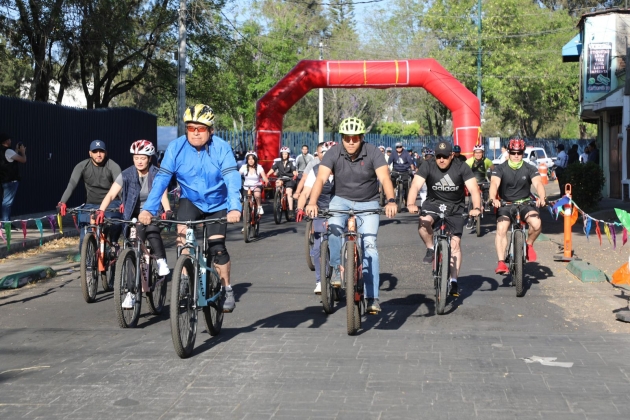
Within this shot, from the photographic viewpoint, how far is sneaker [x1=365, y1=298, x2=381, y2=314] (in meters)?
8.65

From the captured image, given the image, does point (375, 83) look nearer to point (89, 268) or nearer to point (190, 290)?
point (89, 268)

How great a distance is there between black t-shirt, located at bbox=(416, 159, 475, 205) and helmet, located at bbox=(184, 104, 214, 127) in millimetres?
3224

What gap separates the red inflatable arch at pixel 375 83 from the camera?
30594mm

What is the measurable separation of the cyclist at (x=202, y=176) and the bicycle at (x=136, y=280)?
2.74 feet

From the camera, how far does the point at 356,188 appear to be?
28.9 feet

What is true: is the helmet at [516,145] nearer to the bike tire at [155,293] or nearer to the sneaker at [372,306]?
the sneaker at [372,306]

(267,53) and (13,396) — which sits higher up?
(267,53)

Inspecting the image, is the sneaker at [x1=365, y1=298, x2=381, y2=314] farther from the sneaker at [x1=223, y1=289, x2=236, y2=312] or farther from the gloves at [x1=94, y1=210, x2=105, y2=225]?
the gloves at [x1=94, y1=210, x2=105, y2=225]

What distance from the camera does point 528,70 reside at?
58.3m

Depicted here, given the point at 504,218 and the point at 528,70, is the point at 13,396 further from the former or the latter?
the point at 528,70

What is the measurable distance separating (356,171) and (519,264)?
114 inches

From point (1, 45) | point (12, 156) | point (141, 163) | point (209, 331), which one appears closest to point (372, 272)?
point (209, 331)

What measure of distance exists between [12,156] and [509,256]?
984cm

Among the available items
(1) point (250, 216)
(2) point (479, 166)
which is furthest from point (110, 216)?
(2) point (479, 166)
